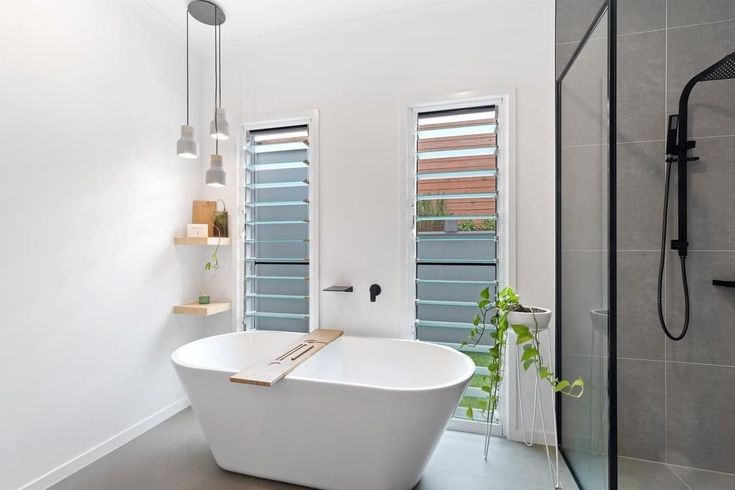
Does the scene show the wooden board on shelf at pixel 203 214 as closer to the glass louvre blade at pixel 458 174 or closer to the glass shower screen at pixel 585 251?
the glass louvre blade at pixel 458 174

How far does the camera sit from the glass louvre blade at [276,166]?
9.29 feet

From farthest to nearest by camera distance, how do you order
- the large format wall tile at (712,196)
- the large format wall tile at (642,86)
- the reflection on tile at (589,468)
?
the large format wall tile at (642,86), the large format wall tile at (712,196), the reflection on tile at (589,468)

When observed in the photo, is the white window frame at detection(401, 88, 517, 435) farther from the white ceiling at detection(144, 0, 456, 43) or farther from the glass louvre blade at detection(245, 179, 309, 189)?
the glass louvre blade at detection(245, 179, 309, 189)

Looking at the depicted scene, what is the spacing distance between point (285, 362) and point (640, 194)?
2.13 metres

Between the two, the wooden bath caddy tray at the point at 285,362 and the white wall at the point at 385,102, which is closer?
the wooden bath caddy tray at the point at 285,362

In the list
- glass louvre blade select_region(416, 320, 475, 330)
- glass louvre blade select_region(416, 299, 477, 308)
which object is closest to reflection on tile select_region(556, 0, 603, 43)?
glass louvre blade select_region(416, 299, 477, 308)

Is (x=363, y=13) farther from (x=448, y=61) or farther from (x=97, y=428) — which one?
(x=97, y=428)

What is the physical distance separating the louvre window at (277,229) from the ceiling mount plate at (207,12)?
769 mm

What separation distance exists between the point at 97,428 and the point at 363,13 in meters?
3.06

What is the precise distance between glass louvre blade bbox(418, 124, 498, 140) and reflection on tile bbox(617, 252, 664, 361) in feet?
3.52

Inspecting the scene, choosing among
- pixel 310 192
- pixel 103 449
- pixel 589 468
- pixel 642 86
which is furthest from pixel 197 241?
pixel 642 86

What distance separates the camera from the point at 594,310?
1.66 metres

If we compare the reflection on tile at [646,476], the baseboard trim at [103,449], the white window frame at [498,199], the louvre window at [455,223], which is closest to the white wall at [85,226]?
the baseboard trim at [103,449]

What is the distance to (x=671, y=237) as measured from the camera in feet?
6.59
